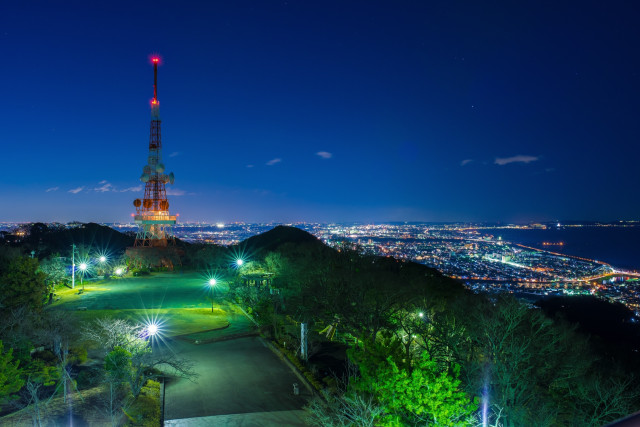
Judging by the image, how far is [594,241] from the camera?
124 m

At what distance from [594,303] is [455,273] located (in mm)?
18386

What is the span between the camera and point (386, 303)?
23.2 m

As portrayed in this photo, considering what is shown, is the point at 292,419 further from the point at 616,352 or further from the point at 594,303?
the point at 594,303

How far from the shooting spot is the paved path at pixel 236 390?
14.8m

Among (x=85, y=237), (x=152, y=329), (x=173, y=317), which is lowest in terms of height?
(x=173, y=317)

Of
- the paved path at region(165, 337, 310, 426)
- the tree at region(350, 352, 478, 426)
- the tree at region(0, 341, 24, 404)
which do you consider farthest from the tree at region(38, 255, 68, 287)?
the tree at region(350, 352, 478, 426)

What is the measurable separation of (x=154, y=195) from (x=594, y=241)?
426ft

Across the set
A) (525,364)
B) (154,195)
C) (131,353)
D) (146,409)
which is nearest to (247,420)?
(146,409)

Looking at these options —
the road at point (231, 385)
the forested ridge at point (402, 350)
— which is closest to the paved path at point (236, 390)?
the road at point (231, 385)

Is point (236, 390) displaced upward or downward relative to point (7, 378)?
downward

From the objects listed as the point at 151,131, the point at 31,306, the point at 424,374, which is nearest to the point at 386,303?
the point at 424,374

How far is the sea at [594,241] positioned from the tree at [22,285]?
93.7m

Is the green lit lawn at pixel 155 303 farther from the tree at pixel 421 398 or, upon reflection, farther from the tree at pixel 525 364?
the tree at pixel 525 364

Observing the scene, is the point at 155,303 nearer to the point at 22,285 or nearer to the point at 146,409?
the point at 22,285
